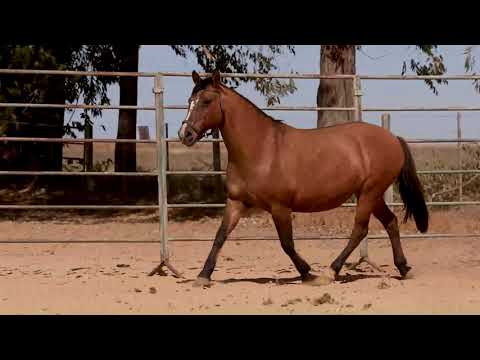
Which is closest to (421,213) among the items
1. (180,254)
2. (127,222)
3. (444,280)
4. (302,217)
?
(444,280)

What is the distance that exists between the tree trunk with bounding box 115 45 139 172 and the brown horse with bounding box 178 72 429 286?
5.97 m

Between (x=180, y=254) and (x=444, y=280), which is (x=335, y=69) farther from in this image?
(x=444, y=280)

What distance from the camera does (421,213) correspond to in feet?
21.1

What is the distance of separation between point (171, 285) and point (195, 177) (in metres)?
8.23

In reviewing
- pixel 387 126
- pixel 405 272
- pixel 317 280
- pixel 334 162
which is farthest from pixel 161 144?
pixel 405 272

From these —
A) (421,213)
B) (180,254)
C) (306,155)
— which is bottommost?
(180,254)

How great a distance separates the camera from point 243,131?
19.0 ft

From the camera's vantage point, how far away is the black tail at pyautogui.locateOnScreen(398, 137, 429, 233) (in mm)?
6320

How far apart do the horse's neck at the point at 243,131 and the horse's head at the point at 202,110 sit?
97 millimetres

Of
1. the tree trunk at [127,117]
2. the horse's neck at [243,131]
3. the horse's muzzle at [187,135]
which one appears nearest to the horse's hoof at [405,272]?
the horse's neck at [243,131]

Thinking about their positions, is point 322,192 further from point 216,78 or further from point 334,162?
point 216,78

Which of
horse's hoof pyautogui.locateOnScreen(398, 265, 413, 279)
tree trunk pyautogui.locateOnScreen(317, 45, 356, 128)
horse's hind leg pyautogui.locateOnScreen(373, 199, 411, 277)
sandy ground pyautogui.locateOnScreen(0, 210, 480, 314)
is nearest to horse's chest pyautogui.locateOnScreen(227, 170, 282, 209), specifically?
sandy ground pyautogui.locateOnScreen(0, 210, 480, 314)

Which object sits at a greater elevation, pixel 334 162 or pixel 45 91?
pixel 45 91

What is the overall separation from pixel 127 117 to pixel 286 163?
771cm
